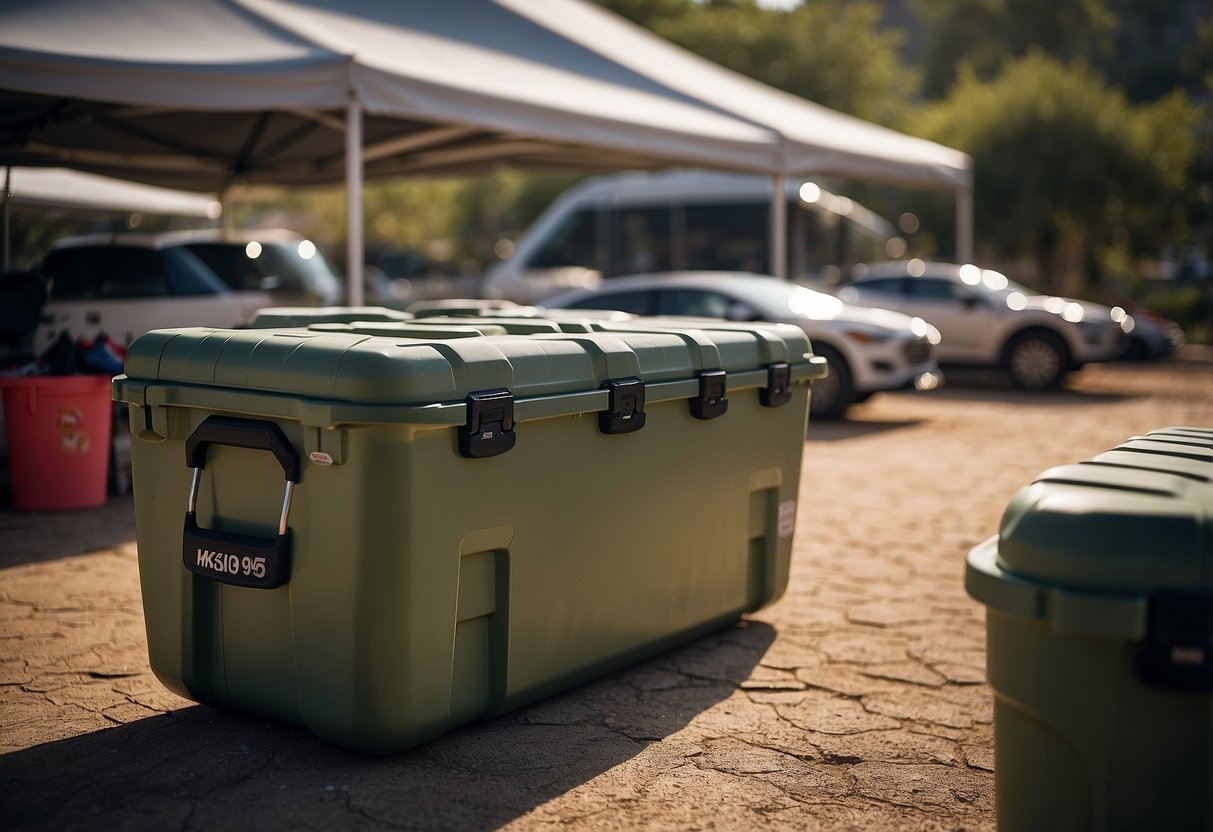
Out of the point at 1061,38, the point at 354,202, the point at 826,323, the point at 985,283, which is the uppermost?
the point at 1061,38

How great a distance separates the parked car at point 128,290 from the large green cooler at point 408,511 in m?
4.92

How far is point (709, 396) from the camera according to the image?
4219mm

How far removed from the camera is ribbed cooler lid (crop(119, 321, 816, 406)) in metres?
3.14

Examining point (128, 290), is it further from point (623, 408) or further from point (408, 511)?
point (408, 511)

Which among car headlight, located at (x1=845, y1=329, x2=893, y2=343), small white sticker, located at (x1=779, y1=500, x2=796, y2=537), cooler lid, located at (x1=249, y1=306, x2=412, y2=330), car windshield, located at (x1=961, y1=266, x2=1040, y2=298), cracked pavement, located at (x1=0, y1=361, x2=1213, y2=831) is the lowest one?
cracked pavement, located at (x1=0, y1=361, x2=1213, y2=831)

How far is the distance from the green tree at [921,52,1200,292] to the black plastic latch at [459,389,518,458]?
68.0 feet

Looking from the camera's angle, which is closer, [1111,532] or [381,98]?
[1111,532]

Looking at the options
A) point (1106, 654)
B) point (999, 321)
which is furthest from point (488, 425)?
point (999, 321)

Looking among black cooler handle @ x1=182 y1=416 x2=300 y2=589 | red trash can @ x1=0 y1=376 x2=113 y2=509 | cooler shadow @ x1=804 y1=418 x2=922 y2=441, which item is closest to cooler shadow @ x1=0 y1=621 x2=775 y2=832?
black cooler handle @ x1=182 y1=416 x2=300 y2=589

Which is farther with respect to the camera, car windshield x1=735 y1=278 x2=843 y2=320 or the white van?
the white van

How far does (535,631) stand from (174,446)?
1247 millimetres

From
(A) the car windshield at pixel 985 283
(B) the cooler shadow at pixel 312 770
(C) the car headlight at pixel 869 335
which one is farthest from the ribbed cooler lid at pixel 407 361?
(A) the car windshield at pixel 985 283

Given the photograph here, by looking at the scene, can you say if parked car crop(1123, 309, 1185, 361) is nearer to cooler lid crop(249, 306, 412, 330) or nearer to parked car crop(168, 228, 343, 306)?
parked car crop(168, 228, 343, 306)

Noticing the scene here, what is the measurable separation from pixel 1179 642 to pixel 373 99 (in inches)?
252
